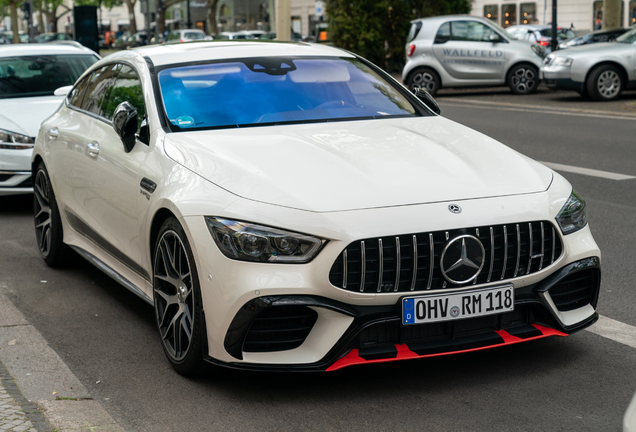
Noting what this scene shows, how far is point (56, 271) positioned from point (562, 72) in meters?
14.1

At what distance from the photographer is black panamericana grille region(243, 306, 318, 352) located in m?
3.50

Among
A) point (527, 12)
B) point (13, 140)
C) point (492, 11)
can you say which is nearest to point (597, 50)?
point (13, 140)

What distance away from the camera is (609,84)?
17656mm

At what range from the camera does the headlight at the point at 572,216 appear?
150 inches

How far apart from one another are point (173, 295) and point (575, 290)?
6.06 ft

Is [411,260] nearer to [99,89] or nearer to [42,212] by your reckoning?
[99,89]

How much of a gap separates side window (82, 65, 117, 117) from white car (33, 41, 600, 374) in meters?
0.74

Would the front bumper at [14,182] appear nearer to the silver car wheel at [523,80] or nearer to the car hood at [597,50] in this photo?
the car hood at [597,50]

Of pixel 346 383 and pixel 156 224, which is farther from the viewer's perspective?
pixel 156 224

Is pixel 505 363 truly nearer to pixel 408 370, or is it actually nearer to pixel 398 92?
pixel 408 370

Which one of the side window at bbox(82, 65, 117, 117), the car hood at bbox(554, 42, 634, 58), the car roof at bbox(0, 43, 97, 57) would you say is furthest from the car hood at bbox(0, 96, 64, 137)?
the car hood at bbox(554, 42, 634, 58)

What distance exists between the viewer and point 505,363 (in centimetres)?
401

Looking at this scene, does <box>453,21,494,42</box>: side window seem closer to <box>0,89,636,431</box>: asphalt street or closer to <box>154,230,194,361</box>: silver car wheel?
<box>0,89,636,431</box>: asphalt street

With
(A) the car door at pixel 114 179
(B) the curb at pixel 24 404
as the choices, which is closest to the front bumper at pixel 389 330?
(B) the curb at pixel 24 404
